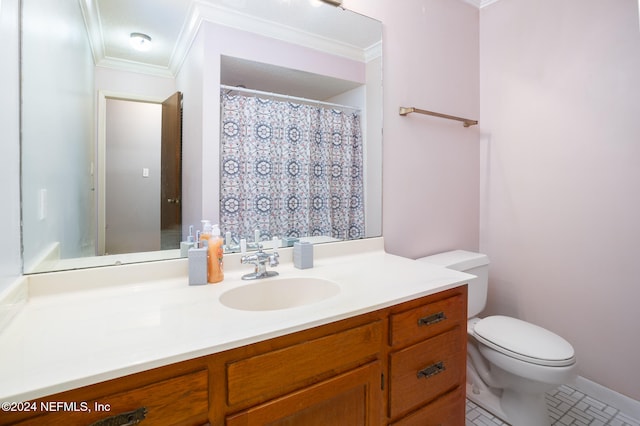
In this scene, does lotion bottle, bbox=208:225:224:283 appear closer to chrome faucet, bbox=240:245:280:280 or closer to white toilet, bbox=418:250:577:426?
chrome faucet, bbox=240:245:280:280

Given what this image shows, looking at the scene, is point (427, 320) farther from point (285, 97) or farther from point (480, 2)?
point (480, 2)

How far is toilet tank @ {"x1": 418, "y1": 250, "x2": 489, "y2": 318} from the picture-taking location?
1796mm

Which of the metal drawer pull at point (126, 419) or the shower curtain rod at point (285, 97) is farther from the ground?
the shower curtain rod at point (285, 97)

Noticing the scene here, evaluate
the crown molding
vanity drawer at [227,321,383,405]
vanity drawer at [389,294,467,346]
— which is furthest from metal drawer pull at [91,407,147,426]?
the crown molding

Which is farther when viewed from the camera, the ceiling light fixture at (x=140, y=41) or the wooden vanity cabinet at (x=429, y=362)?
the ceiling light fixture at (x=140, y=41)

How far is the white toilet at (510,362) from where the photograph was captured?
1379 millimetres

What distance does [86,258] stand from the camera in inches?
41.9

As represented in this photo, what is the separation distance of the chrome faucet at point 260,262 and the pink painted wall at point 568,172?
1725 millimetres

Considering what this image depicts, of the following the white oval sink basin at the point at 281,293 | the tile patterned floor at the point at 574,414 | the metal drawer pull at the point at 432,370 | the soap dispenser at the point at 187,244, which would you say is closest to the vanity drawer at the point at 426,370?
the metal drawer pull at the point at 432,370

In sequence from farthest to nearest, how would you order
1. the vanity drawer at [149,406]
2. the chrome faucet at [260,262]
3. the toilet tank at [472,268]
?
the toilet tank at [472,268]
the chrome faucet at [260,262]
the vanity drawer at [149,406]

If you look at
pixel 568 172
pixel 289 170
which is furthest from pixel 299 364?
pixel 568 172

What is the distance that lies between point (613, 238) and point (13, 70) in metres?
2.60

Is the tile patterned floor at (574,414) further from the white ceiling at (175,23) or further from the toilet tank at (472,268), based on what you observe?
the white ceiling at (175,23)

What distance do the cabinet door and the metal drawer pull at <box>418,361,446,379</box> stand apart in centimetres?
21
